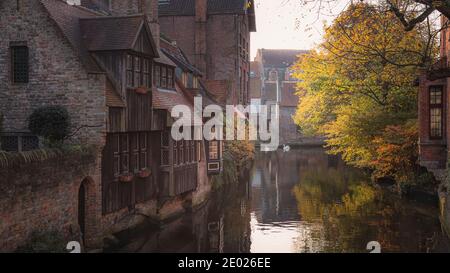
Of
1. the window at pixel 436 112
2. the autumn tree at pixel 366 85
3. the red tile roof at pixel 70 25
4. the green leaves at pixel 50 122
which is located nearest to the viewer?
the green leaves at pixel 50 122

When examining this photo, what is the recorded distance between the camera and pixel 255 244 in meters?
20.2

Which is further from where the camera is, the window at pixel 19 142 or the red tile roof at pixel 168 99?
the red tile roof at pixel 168 99

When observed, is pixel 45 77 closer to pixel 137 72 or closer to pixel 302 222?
pixel 137 72

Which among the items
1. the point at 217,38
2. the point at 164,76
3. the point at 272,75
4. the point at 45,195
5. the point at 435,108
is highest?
the point at 272,75

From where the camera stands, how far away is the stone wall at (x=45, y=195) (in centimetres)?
1355

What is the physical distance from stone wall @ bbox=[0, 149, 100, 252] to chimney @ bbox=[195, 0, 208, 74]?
90.2 ft

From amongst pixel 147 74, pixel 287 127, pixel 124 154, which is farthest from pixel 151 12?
pixel 287 127

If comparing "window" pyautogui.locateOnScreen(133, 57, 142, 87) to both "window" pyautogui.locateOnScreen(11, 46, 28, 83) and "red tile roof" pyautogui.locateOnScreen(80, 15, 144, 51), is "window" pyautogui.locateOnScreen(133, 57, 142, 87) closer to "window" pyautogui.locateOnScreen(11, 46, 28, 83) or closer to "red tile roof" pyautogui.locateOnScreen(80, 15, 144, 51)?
"red tile roof" pyautogui.locateOnScreen(80, 15, 144, 51)

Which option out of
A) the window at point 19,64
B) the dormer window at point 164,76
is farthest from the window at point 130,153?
the window at point 19,64

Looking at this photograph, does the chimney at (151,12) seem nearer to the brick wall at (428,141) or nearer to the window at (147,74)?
the window at (147,74)

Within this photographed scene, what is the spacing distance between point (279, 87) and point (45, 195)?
230ft

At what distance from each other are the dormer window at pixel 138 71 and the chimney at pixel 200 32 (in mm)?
23060

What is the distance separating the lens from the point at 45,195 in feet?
49.8

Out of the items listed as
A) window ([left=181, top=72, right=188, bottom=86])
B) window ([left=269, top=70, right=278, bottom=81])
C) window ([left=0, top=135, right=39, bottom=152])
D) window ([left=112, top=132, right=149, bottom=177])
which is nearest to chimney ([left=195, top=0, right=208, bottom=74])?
window ([left=181, top=72, right=188, bottom=86])
